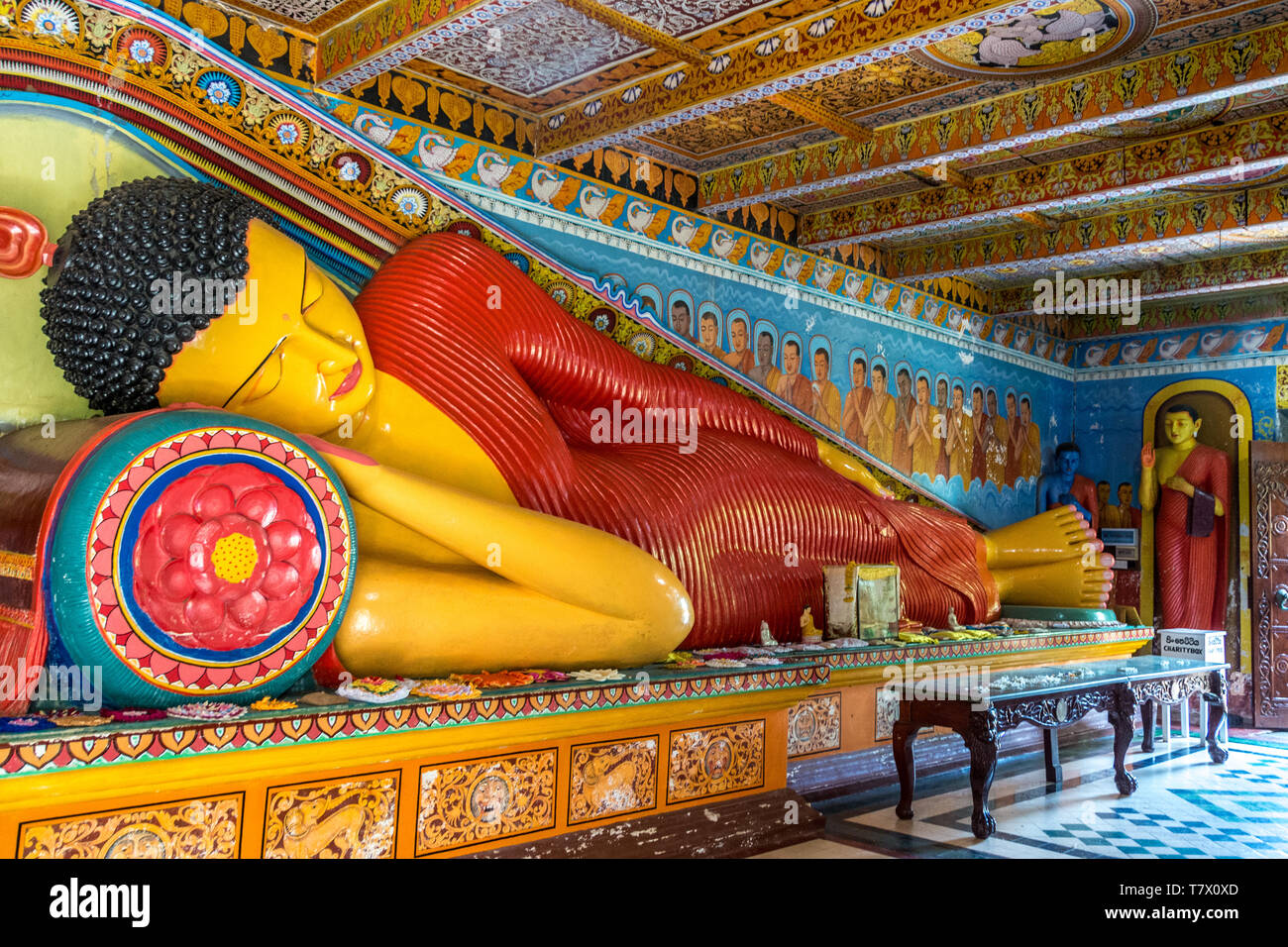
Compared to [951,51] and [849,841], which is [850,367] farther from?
[849,841]

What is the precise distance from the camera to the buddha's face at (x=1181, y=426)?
858cm

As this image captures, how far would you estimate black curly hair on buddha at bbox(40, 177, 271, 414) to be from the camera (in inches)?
127

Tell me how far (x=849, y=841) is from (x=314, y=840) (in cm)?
198

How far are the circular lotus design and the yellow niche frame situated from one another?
24.5ft

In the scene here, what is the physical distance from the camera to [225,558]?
2.68 meters

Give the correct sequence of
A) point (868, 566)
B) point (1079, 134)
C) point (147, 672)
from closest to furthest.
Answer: point (147, 672) < point (868, 566) < point (1079, 134)

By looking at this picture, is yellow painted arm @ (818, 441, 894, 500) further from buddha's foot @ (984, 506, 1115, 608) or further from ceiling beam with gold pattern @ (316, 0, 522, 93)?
ceiling beam with gold pattern @ (316, 0, 522, 93)

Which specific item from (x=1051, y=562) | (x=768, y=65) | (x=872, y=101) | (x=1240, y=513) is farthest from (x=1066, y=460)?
(x=768, y=65)

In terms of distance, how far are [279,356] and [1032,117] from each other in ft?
11.4

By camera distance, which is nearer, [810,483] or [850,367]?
[810,483]

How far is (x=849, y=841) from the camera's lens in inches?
149

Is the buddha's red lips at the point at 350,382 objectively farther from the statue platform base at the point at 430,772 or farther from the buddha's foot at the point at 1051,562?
the buddha's foot at the point at 1051,562

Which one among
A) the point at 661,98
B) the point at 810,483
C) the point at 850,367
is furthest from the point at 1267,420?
the point at 661,98

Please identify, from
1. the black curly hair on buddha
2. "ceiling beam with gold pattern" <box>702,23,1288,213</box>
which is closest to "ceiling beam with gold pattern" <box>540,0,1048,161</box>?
"ceiling beam with gold pattern" <box>702,23,1288,213</box>
